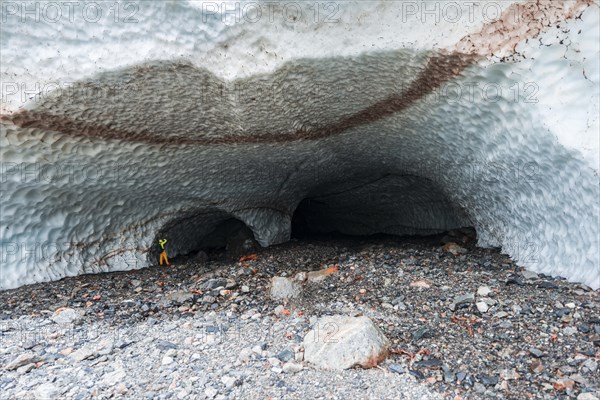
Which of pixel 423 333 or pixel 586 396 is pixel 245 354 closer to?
pixel 423 333

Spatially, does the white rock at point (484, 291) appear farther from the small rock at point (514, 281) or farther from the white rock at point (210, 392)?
the white rock at point (210, 392)

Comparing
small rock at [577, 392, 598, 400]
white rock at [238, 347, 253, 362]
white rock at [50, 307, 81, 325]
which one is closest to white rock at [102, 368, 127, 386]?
white rock at [238, 347, 253, 362]

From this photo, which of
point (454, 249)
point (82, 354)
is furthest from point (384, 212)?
point (82, 354)

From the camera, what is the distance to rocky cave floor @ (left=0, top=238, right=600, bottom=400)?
1.88 m

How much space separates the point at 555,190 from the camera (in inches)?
94.4

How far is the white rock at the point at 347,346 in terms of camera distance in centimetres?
196

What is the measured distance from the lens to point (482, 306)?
91.7 inches

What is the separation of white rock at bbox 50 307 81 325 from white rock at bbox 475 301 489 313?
213 centimetres

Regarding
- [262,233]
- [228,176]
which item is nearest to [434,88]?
[228,176]

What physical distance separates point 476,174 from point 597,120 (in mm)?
867

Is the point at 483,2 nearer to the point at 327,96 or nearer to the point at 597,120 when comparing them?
the point at 597,120

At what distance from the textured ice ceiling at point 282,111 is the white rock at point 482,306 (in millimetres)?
491

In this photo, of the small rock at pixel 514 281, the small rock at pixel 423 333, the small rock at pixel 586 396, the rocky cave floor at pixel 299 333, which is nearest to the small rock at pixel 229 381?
the rocky cave floor at pixel 299 333

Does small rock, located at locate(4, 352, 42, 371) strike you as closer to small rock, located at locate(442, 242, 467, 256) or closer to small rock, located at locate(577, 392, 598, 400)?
small rock, located at locate(577, 392, 598, 400)
